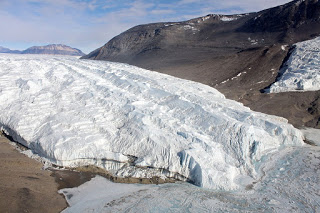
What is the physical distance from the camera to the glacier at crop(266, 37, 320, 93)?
13008mm

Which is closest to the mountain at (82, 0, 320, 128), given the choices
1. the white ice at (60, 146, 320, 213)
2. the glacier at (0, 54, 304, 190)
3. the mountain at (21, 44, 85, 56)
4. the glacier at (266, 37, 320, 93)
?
the glacier at (266, 37, 320, 93)

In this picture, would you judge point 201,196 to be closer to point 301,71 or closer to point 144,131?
point 144,131

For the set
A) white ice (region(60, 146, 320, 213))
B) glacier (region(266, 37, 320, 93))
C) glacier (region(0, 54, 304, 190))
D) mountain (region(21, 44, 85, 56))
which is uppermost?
mountain (region(21, 44, 85, 56))

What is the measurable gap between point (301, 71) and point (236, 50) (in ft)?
35.3

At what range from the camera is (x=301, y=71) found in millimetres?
14016

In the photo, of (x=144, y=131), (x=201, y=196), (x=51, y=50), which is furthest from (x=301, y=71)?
(x=51, y=50)

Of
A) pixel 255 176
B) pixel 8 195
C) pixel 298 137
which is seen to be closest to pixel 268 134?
pixel 298 137

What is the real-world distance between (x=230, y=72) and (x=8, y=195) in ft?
48.7

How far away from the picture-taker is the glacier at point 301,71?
1301 cm

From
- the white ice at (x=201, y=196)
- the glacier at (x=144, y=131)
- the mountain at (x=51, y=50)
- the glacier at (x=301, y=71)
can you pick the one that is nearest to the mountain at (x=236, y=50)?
the glacier at (x=301, y=71)

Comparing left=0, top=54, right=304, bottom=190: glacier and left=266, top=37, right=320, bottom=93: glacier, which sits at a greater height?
left=266, top=37, right=320, bottom=93: glacier

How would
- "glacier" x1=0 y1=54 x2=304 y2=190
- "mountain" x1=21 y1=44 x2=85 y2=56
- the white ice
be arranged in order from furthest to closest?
"mountain" x1=21 y1=44 x2=85 y2=56, "glacier" x1=0 y1=54 x2=304 y2=190, the white ice

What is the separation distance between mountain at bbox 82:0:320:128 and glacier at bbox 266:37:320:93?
52cm

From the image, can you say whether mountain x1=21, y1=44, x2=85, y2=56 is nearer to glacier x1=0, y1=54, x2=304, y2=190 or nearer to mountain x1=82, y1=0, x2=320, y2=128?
mountain x1=82, y1=0, x2=320, y2=128
